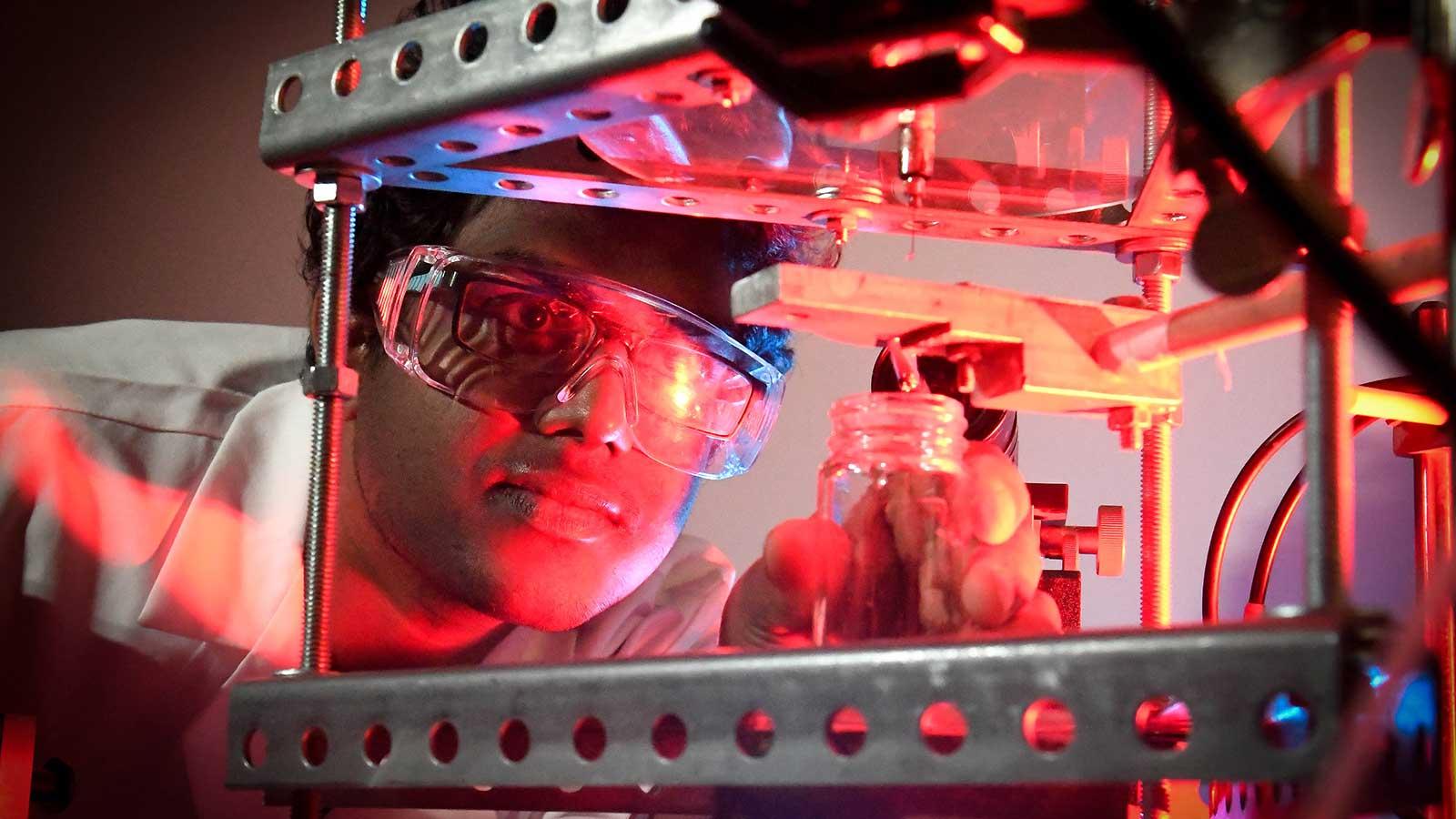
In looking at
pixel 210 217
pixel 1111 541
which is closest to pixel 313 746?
pixel 1111 541

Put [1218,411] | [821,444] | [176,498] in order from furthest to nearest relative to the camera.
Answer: [821,444] → [1218,411] → [176,498]

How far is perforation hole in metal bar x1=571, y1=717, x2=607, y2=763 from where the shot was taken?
22.5 inches

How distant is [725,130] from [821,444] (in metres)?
1.08

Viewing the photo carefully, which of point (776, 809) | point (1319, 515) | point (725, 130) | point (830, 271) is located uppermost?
point (725, 130)

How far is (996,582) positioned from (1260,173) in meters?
0.34

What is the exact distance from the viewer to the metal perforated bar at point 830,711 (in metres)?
0.44

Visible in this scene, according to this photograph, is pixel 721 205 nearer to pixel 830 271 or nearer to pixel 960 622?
pixel 830 271

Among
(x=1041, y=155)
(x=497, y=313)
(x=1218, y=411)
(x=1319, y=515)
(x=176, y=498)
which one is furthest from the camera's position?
(x=1218, y=411)

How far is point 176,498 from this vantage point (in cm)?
152

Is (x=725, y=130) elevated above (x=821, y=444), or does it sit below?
above

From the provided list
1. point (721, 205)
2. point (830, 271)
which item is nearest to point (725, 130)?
point (721, 205)

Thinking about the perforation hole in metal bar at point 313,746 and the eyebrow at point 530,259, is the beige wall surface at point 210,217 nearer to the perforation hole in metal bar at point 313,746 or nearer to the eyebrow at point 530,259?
the eyebrow at point 530,259

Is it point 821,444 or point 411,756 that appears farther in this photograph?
point 821,444

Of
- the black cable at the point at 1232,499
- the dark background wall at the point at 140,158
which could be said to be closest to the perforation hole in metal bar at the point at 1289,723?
the black cable at the point at 1232,499
